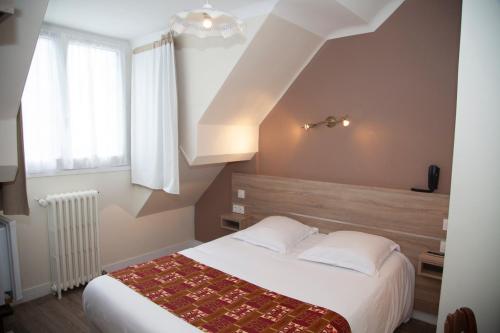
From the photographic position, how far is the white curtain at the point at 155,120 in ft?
9.71

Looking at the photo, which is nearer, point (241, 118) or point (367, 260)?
point (367, 260)

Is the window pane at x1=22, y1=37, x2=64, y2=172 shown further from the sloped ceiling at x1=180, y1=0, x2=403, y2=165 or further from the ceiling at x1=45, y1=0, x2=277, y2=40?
the sloped ceiling at x1=180, y1=0, x2=403, y2=165

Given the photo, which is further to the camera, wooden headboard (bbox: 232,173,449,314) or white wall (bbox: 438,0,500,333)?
wooden headboard (bbox: 232,173,449,314)

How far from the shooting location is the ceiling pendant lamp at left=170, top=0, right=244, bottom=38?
1729 millimetres

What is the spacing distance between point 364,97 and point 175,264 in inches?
82.8

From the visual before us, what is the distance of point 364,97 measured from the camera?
283cm

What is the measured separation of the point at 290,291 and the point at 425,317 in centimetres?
135

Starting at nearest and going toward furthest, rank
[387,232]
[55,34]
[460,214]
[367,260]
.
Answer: [460,214], [367,260], [387,232], [55,34]

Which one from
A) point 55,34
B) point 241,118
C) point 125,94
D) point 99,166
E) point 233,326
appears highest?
point 55,34

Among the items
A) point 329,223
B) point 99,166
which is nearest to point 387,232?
point 329,223

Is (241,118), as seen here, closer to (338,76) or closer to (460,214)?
(338,76)

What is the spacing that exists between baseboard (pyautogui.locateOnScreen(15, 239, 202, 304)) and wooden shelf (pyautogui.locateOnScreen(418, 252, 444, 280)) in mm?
2727

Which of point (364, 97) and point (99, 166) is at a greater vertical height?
point (364, 97)

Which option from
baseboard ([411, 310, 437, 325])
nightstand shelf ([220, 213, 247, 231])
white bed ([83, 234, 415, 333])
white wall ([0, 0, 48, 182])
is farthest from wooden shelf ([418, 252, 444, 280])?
white wall ([0, 0, 48, 182])
